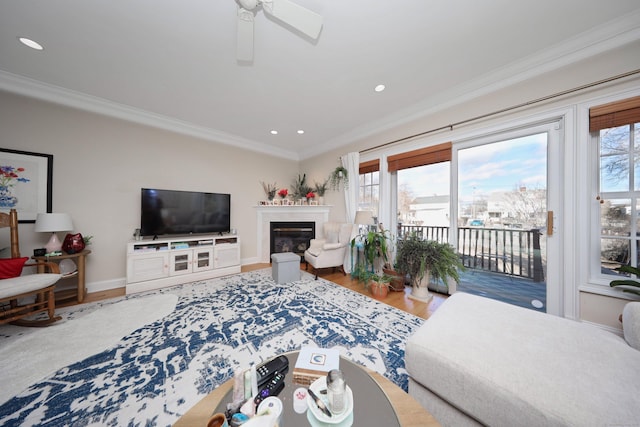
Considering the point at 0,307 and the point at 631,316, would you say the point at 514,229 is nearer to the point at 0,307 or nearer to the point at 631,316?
the point at 631,316

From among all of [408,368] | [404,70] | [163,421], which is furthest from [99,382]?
[404,70]

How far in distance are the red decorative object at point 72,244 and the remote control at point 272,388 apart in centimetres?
314

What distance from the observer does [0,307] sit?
2.05 m

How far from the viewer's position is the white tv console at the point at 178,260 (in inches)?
104

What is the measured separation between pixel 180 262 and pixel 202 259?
289 mm

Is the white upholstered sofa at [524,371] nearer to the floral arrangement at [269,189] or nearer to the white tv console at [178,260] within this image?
the white tv console at [178,260]

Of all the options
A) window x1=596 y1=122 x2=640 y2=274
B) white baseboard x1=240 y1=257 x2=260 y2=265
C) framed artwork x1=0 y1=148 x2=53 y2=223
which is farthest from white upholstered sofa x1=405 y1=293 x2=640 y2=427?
framed artwork x1=0 y1=148 x2=53 y2=223

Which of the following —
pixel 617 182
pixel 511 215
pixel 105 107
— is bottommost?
pixel 511 215

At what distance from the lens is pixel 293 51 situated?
1.82 meters

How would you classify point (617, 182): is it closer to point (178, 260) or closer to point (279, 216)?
point (279, 216)

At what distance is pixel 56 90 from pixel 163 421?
3.77 meters

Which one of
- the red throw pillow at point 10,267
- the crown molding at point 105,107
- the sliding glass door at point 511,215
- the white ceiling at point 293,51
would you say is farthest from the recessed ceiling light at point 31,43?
the sliding glass door at point 511,215

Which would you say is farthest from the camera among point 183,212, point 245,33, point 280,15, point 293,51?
point 183,212

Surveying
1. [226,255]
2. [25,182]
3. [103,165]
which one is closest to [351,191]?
[226,255]
